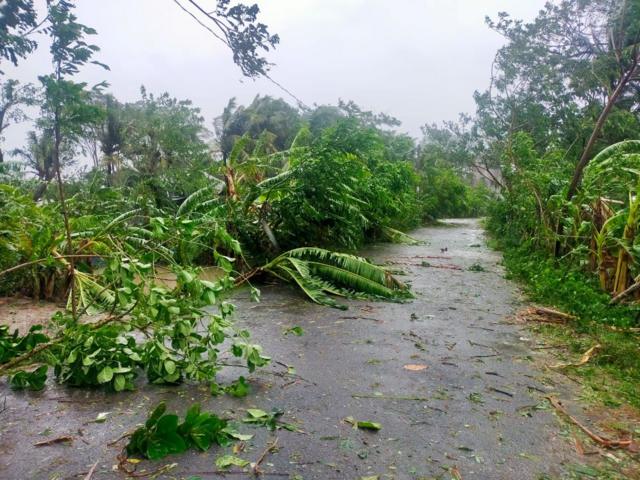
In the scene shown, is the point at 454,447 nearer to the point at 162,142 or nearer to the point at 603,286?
the point at 603,286

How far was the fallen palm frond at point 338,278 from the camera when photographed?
5.43 metres

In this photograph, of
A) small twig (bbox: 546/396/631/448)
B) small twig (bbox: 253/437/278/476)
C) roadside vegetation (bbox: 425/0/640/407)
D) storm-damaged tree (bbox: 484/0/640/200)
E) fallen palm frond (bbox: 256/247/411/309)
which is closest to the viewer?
small twig (bbox: 253/437/278/476)

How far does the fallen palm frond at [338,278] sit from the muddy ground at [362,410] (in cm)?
109

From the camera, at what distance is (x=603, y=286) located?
208 inches

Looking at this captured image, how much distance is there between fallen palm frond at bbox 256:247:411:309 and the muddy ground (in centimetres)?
109

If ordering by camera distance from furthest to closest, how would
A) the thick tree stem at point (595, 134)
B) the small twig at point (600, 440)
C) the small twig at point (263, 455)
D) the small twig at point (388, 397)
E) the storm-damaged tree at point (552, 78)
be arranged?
the storm-damaged tree at point (552, 78)
the thick tree stem at point (595, 134)
the small twig at point (388, 397)
the small twig at point (600, 440)
the small twig at point (263, 455)

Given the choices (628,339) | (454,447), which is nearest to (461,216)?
(628,339)

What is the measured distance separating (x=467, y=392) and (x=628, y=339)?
1.97 metres

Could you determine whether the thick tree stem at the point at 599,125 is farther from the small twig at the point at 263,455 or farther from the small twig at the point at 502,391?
the small twig at the point at 263,455

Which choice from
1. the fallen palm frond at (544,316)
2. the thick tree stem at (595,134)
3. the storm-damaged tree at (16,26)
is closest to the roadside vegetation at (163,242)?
the storm-damaged tree at (16,26)

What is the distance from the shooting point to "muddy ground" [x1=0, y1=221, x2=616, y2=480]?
201 cm

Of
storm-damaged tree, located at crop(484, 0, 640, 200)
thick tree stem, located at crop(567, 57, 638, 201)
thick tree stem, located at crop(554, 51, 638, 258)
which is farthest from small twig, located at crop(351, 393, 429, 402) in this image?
storm-damaged tree, located at crop(484, 0, 640, 200)

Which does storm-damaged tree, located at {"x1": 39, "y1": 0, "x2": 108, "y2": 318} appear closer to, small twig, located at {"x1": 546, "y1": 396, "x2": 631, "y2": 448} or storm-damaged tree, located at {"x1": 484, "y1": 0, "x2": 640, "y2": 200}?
small twig, located at {"x1": 546, "y1": 396, "x2": 631, "y2": 448}

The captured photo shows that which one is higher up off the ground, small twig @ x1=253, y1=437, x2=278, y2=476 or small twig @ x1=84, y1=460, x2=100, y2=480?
small twig @ x1=84, y1=460, x2=100, y2=480
